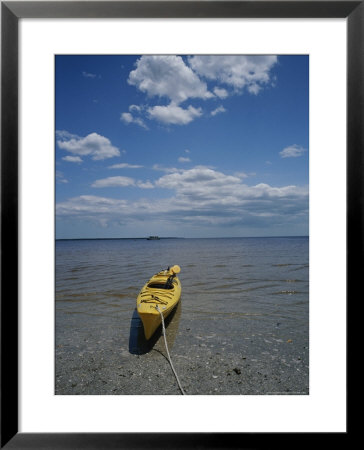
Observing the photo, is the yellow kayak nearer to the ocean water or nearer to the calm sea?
the ocean water

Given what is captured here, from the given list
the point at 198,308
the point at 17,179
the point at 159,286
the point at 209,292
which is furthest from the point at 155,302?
the point at 209,292

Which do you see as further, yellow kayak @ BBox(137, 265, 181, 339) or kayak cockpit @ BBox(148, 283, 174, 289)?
kayak cockpit @ BBox(148, 283, 174, 289)

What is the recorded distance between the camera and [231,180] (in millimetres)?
24562

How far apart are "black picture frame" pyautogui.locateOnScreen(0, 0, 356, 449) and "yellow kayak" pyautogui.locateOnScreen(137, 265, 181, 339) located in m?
1.65

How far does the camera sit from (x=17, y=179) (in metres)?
0.85

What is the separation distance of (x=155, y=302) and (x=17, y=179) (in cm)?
204

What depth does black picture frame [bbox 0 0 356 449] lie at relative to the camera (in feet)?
2.66

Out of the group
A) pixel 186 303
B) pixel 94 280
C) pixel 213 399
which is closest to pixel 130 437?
pixel 213 399

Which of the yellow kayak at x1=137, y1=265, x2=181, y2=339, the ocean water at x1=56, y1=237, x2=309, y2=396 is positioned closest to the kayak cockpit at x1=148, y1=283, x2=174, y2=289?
the yellow kayak at x1=137, y1=265, x2=181, y2=339

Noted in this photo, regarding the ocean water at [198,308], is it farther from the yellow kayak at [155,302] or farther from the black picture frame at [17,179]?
the black picture frame at [17,179]

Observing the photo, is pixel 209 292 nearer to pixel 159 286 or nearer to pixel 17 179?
pixel 159 286

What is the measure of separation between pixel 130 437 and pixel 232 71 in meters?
1.71

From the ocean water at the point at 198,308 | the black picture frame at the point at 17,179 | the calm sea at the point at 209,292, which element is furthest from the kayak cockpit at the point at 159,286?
the black picture frame at the point at 17,179

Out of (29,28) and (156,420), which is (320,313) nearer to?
(156,420)
